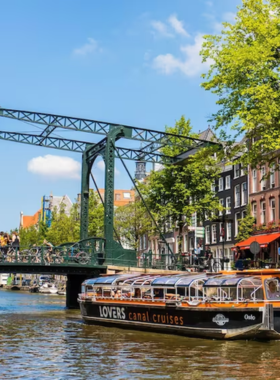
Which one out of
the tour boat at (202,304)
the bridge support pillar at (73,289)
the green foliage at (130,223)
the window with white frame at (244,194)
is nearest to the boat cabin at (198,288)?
the tour boat at (202,304)

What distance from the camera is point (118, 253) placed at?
37.1m

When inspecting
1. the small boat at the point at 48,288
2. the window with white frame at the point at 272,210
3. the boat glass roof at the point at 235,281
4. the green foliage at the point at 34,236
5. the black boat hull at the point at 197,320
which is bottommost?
the black boat hull at the point at 197,320

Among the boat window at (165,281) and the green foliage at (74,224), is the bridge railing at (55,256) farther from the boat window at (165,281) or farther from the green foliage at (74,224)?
the green foliage at (74,224)

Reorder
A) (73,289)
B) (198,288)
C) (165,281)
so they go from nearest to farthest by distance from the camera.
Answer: (198,288) < (165,281) < (73,289)

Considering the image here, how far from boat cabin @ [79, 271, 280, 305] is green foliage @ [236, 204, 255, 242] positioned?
2593 cm

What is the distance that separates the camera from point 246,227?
52.2m

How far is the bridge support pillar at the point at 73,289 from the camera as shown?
44438 mm

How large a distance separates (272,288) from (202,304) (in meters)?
2.53

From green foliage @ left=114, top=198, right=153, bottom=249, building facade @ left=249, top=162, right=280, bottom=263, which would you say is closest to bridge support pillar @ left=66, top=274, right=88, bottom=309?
building facade @ left=249, top=162, right=280, bottom=263

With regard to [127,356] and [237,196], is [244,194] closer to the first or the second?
[237,196]

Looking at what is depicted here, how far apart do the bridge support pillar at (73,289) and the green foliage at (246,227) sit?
14722mm

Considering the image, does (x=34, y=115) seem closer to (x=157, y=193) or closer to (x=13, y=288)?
(x=157, y=193)

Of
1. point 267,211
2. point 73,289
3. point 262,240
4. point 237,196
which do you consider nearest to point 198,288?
point 73,289

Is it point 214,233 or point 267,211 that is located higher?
point 267,211
